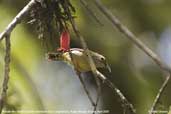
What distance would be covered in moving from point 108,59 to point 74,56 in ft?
4.74

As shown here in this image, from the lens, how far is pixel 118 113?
208 centimetres

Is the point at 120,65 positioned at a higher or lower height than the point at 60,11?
lower

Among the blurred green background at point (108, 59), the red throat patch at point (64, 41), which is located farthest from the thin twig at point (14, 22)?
the blurred green background at point (108, 59)

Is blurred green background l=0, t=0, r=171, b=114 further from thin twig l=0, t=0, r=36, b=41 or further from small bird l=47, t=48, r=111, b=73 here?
thin twig l=0, t=0, r=36, b=41

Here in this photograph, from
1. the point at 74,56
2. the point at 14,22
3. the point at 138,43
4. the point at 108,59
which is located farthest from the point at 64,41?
the point at 108,59

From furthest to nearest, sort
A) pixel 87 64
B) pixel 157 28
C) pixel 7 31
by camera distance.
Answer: pixel 157 28, pixel 87 64, pixel 7 31

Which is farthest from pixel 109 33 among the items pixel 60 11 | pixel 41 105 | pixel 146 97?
pixel 60 11

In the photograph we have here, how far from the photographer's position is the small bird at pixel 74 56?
0.91m

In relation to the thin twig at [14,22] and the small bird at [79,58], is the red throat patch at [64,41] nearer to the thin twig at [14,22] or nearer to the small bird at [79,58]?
the small bird at [79,58]

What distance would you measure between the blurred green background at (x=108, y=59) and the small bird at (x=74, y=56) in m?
1.23

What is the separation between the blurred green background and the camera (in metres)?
2.24

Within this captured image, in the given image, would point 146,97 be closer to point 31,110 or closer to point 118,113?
point 118,113

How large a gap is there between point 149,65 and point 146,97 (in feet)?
0.59

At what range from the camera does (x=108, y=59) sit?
2.37m
